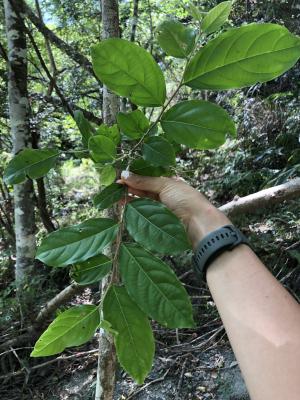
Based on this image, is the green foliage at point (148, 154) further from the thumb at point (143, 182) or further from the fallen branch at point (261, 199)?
the fallen branch at point (261, 199)

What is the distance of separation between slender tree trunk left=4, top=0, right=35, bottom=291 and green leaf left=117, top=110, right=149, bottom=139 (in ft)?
8.25

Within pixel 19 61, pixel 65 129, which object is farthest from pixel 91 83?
pixel 19 61

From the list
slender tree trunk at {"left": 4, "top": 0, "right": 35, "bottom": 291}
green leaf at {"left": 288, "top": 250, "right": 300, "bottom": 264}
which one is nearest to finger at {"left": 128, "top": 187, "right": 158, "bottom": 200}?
green leaf at {"left": 288, "top": 250, "right": 300, "bottom": 264}

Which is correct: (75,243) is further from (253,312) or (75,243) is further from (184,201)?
(253,312)

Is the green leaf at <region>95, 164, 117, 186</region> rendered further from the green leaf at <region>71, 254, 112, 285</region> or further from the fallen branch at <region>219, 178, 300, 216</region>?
the fallen branch at <region>219, 178, 300, 216</region>

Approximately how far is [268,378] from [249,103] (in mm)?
4389

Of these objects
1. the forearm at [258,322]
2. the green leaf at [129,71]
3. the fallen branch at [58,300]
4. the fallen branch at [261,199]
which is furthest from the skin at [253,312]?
the fallen branch at [58,300]

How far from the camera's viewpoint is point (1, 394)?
7.73 ft

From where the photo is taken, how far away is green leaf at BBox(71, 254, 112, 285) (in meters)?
0.80

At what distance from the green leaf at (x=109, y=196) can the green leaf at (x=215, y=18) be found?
39 centimetres

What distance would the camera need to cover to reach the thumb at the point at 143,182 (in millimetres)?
896

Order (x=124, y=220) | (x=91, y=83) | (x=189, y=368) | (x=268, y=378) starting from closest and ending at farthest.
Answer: (x=268, y=378), (x=124, y=220), (x=189, y=368), (x=91, y=83)

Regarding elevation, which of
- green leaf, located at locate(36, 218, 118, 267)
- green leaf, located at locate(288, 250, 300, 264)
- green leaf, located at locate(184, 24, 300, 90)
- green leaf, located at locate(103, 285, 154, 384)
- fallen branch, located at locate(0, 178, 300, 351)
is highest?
green leaf, located at locate(184, 24, 300, 90)

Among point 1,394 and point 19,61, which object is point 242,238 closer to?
point 1,394
